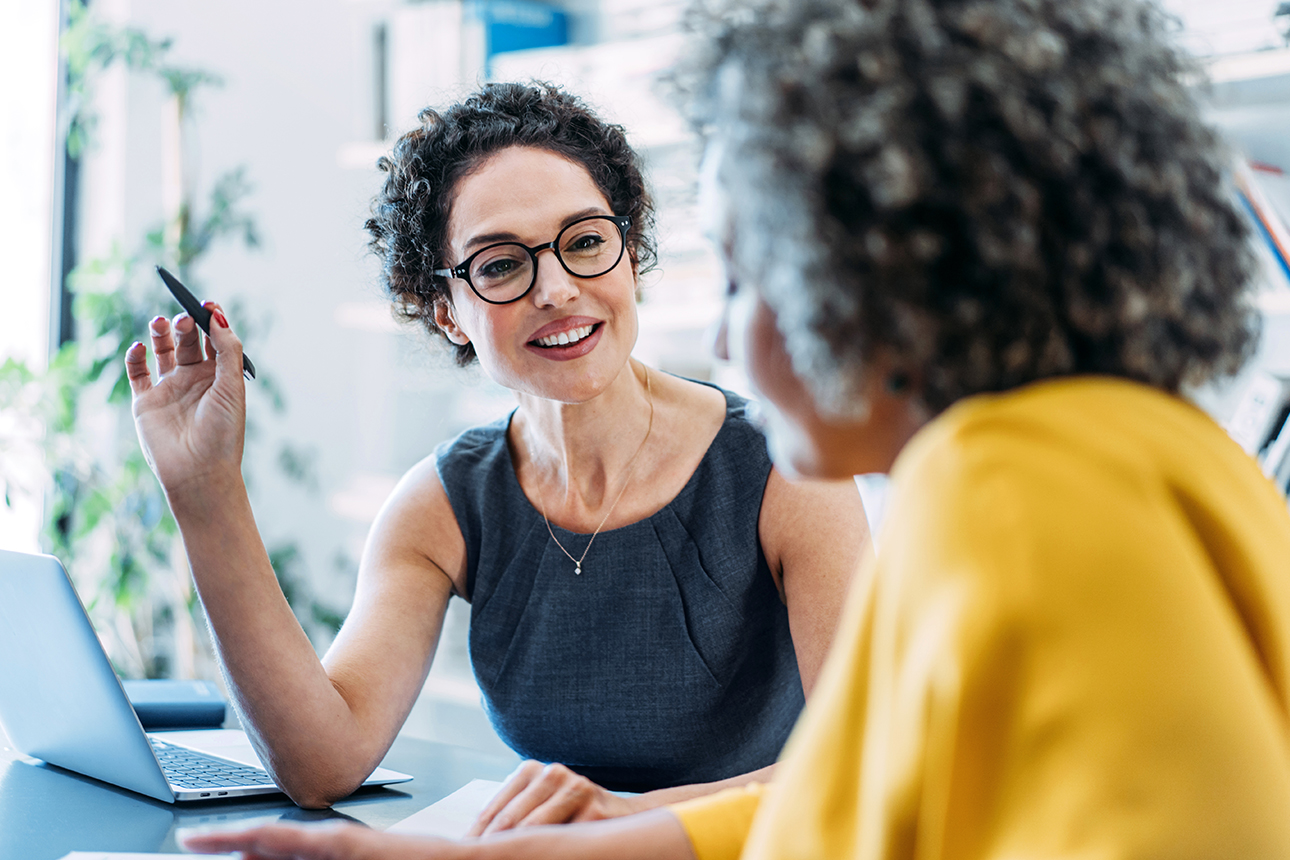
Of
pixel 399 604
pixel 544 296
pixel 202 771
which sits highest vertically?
pixel 544 296

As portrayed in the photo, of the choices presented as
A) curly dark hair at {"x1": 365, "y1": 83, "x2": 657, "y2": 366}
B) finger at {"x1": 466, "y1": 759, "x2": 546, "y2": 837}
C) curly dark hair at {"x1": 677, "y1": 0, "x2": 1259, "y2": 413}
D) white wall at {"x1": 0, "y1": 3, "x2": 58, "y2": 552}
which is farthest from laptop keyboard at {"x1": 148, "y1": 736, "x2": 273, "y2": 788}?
white wall at {"x1": 0, "y1": 3, "x2": 58, "y2": 552}

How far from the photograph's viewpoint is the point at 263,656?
41.5 inches

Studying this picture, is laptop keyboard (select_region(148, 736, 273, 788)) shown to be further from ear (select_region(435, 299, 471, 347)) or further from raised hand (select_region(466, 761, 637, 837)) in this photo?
ear (select_region(435, 299, 471, 347))

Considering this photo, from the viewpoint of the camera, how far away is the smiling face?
4.25 feet

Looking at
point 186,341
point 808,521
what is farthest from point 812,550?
point 186,341

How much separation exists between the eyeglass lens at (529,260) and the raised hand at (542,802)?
626 mm

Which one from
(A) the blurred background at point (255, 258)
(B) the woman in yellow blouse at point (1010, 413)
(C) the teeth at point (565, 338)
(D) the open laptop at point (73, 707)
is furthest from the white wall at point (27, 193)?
(B) the woman in yellow blouse at point (1010, 413)

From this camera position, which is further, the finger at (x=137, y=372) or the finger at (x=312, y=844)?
the finger at (x=137, y=372)

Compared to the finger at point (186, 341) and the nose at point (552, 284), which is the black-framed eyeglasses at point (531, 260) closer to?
the nose at point (552, 284)

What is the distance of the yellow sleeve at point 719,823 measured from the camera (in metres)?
0.74

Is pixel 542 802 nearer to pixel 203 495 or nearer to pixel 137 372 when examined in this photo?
pixel 203 495

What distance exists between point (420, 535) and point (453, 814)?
447mm

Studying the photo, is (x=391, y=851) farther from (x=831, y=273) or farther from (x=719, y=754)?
(x=719, y=754)

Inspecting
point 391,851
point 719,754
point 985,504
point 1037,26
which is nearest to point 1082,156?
point 1037,26
